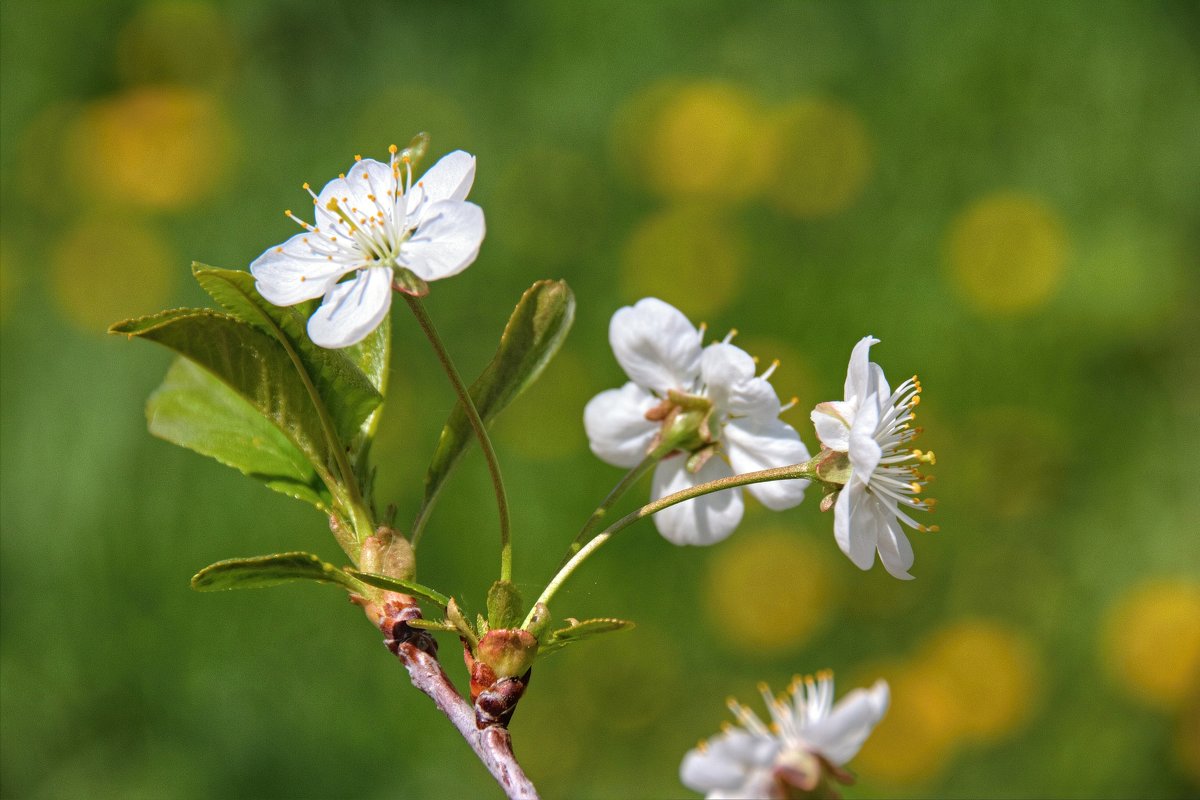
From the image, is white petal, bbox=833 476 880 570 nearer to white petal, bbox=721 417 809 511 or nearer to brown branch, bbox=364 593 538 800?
white petal, bbox=721 417 809 511

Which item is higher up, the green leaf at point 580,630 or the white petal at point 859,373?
the white petal at point 859,373

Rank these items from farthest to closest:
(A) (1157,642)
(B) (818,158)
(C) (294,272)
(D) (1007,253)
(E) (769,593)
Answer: (B) (818,158)
(D) (1007,253)
(E) (769,593)
(A) (1157,642)
(C) (294,272)

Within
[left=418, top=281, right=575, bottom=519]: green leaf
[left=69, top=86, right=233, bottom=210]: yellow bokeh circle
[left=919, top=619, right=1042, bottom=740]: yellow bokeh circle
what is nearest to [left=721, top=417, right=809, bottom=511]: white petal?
[left=418, top=281, right=575, bottom=519]: green leaf

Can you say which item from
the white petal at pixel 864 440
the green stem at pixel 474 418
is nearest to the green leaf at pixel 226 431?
the green stem at pixel 474 418

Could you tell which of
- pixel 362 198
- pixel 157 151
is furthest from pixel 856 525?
pixel 157 151

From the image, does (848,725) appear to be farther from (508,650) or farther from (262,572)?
(262,572)

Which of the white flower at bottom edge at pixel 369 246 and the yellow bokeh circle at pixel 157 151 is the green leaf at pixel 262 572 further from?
the yellow bokeh circle at pixel 157 151

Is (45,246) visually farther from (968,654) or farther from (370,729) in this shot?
(968,654)
